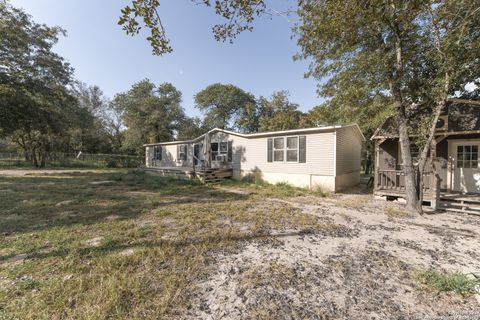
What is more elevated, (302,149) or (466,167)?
(302,149)

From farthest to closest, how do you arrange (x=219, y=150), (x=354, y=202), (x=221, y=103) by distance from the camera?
(x=221, y=103) → (x=219, y=150) → (x=354, y=202)

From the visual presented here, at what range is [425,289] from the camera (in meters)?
2.46

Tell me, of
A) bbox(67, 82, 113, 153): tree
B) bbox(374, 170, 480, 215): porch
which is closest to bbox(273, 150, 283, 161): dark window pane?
bbox(374, 170, 480, 215): porch

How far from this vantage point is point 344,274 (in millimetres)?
2789

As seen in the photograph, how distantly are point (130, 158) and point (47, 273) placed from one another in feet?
82.4

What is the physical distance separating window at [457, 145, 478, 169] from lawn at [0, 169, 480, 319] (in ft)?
10.2

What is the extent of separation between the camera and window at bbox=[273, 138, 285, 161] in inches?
416

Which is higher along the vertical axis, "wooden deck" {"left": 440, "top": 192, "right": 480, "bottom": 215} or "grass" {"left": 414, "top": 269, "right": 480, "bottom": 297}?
"wooden deck" {"left": 440, "top": 192, "right": 480, "bottom": 215}

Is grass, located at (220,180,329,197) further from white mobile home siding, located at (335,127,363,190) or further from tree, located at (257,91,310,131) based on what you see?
tree, located at (257,91,310,131)

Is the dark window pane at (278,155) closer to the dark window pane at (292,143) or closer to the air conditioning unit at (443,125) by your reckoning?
the dark window pane at (292,143)

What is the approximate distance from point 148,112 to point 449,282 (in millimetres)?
27550

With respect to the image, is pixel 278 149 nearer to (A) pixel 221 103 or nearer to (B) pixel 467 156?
(B) pixel 467 156

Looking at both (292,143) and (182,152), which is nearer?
(292,143)

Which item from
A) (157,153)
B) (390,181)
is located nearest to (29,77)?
(157,153)
